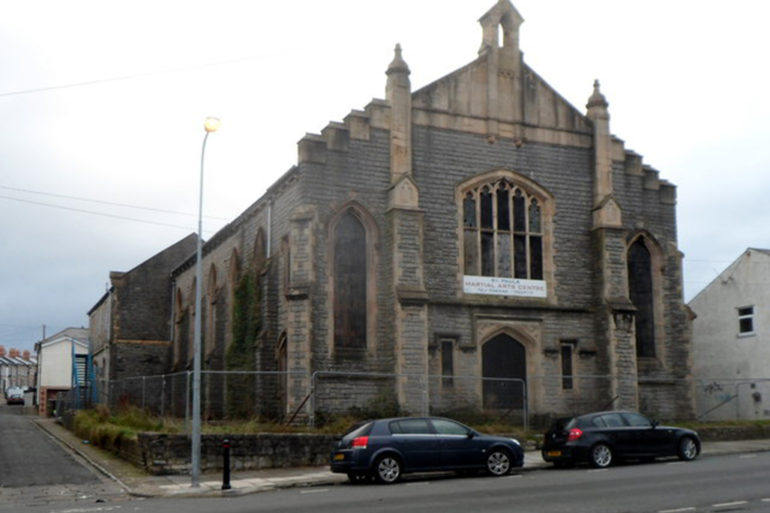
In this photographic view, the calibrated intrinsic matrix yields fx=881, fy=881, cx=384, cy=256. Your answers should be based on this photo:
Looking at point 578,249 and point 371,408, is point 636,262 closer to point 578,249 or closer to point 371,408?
point 578,249

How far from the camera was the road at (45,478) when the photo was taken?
1736 cm

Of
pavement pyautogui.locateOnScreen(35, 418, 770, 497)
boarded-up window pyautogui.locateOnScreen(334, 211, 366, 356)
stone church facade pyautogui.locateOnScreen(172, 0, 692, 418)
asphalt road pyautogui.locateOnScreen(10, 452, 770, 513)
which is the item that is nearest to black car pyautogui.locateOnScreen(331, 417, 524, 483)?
asphalt road pyautogui.locateOnScreen(10, 452, 770, 513)

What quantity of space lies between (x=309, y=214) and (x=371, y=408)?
6.14 meters

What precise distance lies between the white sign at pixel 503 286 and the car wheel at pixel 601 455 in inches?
354

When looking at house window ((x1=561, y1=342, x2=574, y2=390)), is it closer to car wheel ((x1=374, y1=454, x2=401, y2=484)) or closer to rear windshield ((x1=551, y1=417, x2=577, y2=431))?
rear windshield ((x1=551, y1=417, x2=577, y2=431))

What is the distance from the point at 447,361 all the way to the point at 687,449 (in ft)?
27.5

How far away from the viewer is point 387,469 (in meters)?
18.2

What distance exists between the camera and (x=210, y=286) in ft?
132

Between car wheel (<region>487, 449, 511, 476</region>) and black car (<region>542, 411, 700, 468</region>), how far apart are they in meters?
1.73

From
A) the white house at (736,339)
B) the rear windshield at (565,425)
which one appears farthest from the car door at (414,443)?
the white house at (736,339)

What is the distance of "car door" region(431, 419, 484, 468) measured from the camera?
18844 mm

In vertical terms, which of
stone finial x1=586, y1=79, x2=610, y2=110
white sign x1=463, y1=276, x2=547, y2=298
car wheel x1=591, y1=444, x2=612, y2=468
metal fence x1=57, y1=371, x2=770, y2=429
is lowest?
car wheel x1=591, y1=444, x2=612, y2=468

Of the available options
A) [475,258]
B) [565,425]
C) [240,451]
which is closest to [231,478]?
[240,451]

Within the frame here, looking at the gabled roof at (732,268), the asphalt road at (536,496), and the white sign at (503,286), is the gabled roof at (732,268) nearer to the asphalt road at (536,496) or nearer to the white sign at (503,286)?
the white sign at (503,286)
